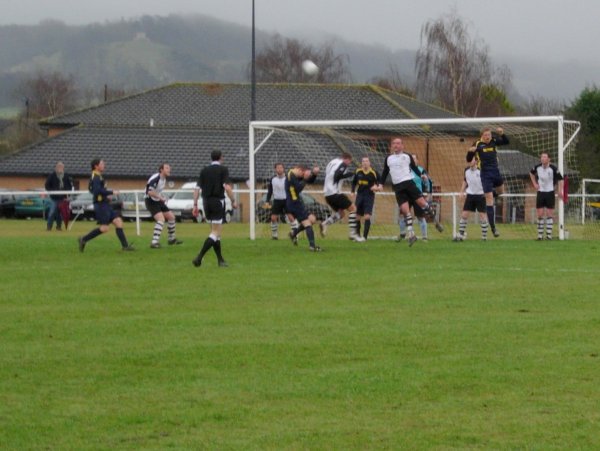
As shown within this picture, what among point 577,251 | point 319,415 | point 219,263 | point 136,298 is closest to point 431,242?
point 577,251

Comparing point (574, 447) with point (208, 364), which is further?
point (208, 364)

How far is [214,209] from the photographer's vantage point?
19.2 m

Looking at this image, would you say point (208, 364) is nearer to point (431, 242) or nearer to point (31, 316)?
point (31, 316)

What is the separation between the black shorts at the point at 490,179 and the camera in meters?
26.1

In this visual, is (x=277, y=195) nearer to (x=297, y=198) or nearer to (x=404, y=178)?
(x=297, y=198)

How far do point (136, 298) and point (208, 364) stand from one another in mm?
4687

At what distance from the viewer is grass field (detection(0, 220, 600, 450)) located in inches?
306

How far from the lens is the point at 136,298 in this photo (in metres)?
14.5

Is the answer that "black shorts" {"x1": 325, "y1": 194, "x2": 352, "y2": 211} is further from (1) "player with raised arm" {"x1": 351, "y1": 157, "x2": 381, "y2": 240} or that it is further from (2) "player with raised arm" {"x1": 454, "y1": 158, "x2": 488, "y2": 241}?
(2) "player with raised arm" {"x1": 454, "y1": 158, "x2": 488, "y2": 241}

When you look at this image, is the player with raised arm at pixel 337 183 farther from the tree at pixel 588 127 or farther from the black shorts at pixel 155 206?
the tree at pixel 588 127

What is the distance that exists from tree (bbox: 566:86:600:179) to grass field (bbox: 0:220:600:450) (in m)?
48.6

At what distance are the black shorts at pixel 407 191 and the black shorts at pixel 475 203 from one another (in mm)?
3304

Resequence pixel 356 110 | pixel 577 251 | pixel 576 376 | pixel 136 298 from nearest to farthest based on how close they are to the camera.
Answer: pixel 576 376 < pixel 136 298 < pixel 577 251 < pixel 356 110

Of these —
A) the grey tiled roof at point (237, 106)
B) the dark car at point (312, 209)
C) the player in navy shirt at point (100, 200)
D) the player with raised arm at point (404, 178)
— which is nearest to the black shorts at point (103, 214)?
the player in navy shirt at point (100, 200)
